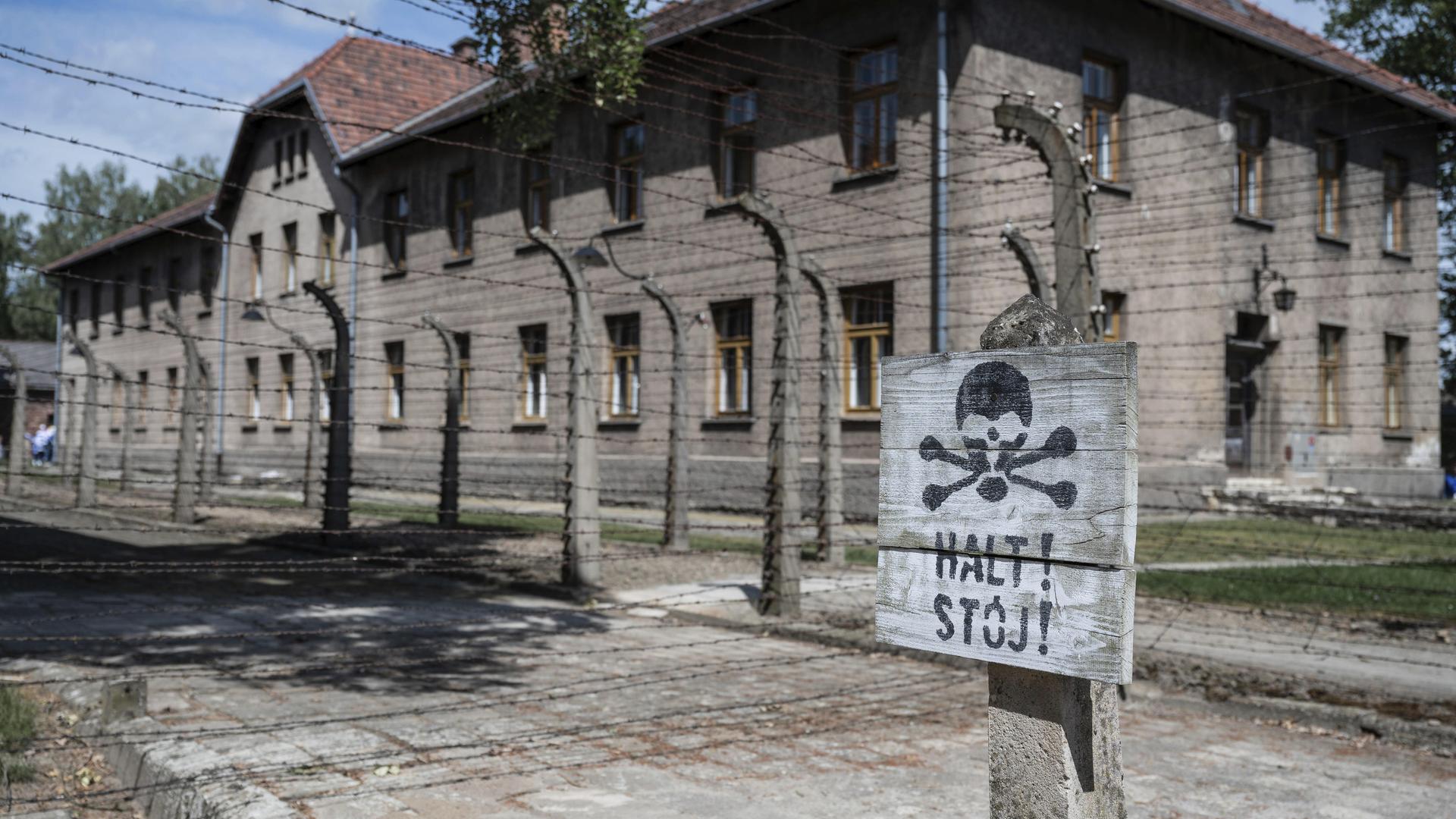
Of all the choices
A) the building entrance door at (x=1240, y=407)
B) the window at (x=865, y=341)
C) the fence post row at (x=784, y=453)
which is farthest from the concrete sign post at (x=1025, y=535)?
the building entrance door at (x=1240, y=407)

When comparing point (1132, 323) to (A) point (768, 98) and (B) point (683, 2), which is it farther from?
(B) point (683, 2)

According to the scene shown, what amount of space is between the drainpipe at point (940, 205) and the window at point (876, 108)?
724 millimetres

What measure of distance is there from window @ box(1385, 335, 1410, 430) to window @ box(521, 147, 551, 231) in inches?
649

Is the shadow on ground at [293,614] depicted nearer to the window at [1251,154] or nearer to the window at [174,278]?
the window at [1251,154]

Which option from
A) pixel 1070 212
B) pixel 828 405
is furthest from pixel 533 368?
pixel 1070 212

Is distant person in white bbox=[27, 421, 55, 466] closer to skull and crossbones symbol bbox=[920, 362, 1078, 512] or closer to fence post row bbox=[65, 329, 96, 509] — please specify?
fence post row bbox=[65, 329, 96, 509]

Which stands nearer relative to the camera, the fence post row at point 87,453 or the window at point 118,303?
the fence post row at point 87,453

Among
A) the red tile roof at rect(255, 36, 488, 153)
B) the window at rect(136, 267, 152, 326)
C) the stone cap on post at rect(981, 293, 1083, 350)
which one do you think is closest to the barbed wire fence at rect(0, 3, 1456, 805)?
the red tile roof at rect(255, 36, 488, 153)

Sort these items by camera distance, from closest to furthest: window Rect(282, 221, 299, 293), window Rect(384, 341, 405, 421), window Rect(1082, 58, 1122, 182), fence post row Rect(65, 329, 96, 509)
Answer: fence post row Rect(65, 329, 96, 509) → window Rect(1082, 58, 1122, 182) → window Rect(384, 341, 405, 421) → window Rect(282, 221, 299, 293)

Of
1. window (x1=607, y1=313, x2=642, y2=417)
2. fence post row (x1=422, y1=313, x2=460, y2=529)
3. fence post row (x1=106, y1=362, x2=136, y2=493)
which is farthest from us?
window (x1=607, y1=313, x2=642, y2=417)

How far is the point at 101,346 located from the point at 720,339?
30046 millimetres

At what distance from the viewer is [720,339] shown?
20.2 metres

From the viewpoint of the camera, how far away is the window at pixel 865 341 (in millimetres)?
17875

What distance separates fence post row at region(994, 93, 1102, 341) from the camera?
6.80 meters
